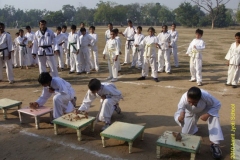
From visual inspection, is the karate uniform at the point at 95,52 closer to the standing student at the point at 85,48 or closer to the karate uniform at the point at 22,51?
the standing student at the point at 85,48

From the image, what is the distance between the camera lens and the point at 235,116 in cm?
592

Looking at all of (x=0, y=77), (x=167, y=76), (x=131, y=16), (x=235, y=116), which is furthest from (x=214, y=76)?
(x=131, y=16)

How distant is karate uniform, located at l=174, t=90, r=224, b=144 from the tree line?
52.6m

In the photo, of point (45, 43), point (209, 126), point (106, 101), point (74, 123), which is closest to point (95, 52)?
point (45, 43)

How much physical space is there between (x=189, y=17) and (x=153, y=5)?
1571 inches

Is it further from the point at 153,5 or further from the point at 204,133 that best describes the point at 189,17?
the point at 204,133

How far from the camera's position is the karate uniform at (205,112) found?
4.25 metres

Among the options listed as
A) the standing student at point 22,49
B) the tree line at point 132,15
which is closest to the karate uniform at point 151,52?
the standing student at point 22,49

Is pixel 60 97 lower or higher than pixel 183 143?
higher

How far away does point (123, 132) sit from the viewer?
443cm

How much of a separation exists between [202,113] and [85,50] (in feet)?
23.7

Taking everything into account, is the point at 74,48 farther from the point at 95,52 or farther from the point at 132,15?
the point at 132,15

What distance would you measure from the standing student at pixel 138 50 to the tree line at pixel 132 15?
1827 inches

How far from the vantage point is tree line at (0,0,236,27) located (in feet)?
209
